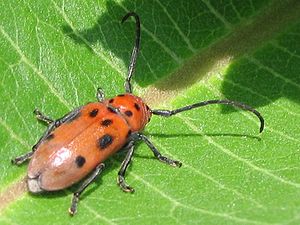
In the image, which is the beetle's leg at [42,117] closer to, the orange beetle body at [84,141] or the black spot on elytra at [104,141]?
the orange beetle body at [84,141]

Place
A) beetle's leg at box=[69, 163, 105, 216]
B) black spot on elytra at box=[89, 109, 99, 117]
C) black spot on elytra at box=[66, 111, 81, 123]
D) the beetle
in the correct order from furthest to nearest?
black spot on elytra at box=[89, 109, 99, 117] < black spot on elytra at box=[66, 111, 81, 123] < the beetle < beetle's leg at box=[69, 163, 105, 216]

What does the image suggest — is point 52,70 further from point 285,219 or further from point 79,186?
point 285,219

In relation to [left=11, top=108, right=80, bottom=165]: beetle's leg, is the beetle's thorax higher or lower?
lower

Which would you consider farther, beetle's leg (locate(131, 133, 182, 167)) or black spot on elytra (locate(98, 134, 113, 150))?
black spot on elytra (locate(98, 134, 113, 150))

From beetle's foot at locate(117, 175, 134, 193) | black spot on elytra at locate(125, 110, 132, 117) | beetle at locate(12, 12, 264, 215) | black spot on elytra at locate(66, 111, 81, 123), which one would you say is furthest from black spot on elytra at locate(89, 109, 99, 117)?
beetle's foot at locate(117, 175, 134, 193)

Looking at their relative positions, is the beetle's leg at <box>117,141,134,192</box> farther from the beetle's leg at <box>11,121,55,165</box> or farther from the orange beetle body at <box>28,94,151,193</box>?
the beetle's leg at <box>11,121,55,165</box>

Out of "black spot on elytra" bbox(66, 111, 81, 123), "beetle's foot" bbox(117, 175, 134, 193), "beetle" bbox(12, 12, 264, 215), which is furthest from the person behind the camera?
"black spot on elytra" bbox(66, 111, 81, 123)

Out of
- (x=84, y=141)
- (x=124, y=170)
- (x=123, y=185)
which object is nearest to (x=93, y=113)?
(x=84, y=141)
